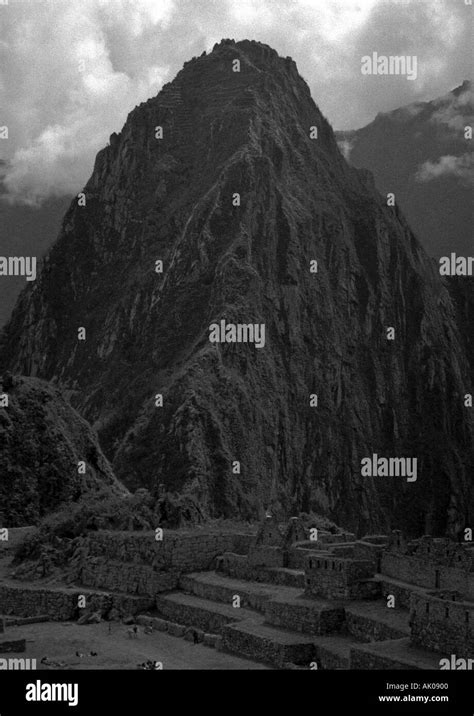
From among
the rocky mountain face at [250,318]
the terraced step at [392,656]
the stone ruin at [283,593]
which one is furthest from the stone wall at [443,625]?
the rocky mountain face at [250,318]

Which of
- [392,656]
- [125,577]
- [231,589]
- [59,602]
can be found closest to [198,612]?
[231,589]

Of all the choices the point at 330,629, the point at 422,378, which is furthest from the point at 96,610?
the point at 422,378

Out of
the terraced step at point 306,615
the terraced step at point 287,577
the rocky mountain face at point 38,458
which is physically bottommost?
the terraced step at point 306,615

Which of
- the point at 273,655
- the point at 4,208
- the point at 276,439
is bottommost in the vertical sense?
the point at 273,655

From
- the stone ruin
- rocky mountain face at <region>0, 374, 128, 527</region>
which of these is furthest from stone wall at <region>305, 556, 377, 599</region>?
rocky mountain face at <region>0, 374, 128, 527</region>

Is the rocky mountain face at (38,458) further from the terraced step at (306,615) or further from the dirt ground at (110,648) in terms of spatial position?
the terraced step at (306,615)
